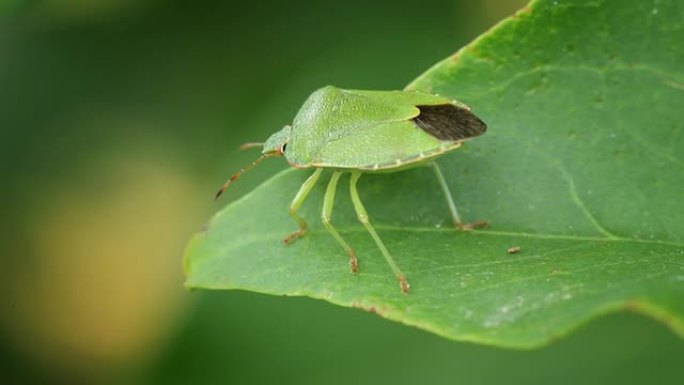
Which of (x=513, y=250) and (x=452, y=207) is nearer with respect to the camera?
(x=513, y=250)

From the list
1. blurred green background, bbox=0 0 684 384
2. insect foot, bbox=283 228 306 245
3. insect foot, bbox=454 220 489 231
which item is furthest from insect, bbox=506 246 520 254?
blurred green background, bbox=0 0 684 384

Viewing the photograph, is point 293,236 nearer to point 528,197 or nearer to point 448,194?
point 448,194

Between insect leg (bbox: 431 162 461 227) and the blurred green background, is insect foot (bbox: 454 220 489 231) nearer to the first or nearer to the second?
insect leg (bbox: 431 162 461 227)

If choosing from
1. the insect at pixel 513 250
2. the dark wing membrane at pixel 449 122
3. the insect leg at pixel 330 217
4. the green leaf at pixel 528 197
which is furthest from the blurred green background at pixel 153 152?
the insect at pixel 513 250

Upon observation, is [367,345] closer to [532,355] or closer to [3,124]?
[532,355]

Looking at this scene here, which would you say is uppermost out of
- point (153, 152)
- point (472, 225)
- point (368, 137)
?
point (368, 137)

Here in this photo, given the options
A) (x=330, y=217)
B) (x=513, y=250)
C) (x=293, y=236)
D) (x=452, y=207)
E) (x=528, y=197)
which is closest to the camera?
(x=513, y=250)

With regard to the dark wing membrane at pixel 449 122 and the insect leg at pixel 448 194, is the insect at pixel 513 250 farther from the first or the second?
the dark wing membrane at pixel 449 122

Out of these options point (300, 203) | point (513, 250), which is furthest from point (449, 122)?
point (300, 203)
